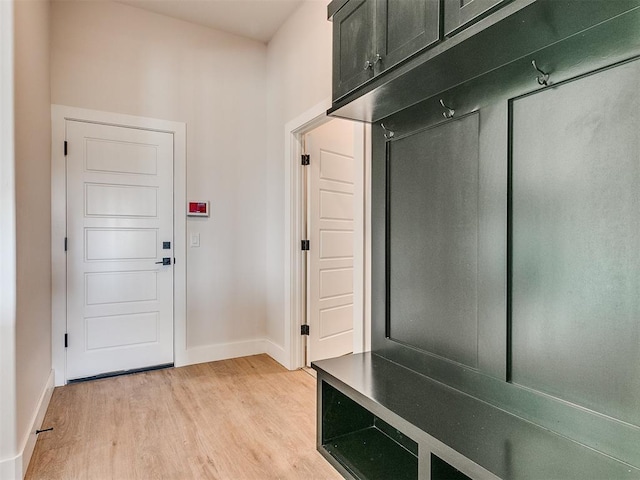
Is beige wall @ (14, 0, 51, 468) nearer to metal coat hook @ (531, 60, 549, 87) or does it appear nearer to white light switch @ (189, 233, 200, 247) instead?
white light switch @ (189, 233, 200, 247)

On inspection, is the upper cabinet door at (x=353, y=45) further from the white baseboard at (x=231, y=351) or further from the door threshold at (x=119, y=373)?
the door threshold at (x=119, y=373)

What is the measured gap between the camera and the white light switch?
333 cm

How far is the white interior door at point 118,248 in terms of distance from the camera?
2.93 m

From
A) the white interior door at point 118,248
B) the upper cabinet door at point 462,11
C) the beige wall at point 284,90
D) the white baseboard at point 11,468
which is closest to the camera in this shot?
the upper cabinet door at point 462,11

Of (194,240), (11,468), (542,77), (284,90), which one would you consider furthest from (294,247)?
(542,77)

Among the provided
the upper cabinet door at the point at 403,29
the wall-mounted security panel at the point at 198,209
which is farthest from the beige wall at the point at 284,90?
the upper cabinet door at the point at 403,29

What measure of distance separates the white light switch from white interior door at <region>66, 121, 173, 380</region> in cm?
17

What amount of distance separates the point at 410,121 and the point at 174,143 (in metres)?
2.29

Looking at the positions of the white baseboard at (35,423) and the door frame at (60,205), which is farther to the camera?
the door frame at (60,205)

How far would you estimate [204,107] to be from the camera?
3398 millimetres

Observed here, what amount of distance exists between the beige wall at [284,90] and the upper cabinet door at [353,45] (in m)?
0.84

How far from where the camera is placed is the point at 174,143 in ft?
10.7

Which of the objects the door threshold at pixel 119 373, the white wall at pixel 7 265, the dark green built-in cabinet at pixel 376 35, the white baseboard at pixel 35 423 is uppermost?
the dark green built-in cabinet at pixel 376 35

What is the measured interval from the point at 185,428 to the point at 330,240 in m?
1.83
